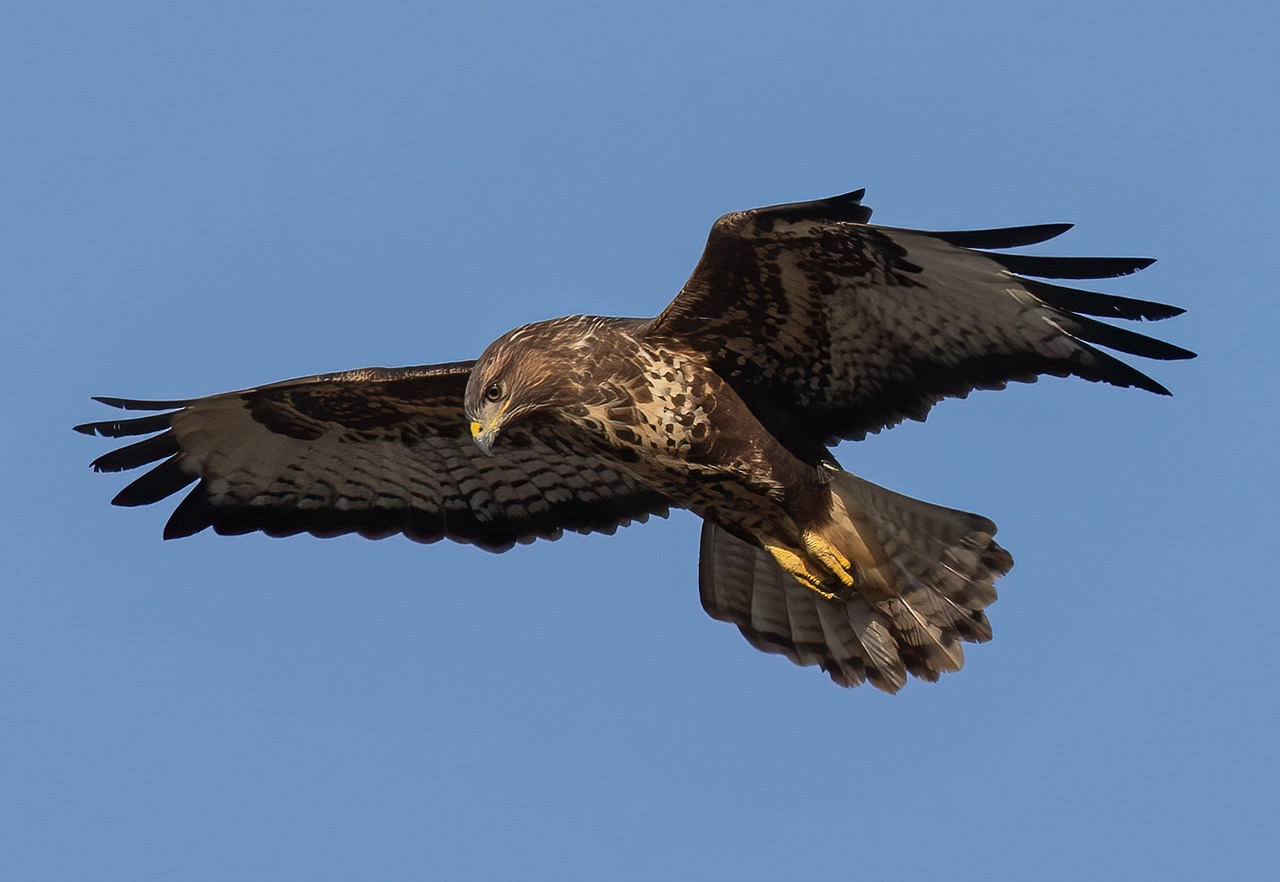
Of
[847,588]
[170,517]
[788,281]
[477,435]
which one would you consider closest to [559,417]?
[477,435]

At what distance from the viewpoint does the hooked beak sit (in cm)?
891

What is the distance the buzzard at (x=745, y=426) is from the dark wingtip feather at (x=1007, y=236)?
12 mm

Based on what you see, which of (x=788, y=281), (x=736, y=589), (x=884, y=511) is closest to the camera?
(x=788, y=281)

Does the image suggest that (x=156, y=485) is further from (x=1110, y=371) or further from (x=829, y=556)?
(x=1110, y=371)

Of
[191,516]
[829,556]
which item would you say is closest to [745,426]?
[829,556]

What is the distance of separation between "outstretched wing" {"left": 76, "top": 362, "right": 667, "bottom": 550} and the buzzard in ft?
0.04

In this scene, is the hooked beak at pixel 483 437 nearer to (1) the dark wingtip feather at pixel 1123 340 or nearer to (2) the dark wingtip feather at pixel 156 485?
(2) the dark wingtip feather at pixel 156 485

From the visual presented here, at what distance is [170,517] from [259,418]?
0.76 meters

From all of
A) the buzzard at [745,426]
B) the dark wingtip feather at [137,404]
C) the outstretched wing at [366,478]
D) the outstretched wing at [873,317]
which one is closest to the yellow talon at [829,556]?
the buzzard at [745,426]

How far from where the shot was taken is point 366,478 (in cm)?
A: 1056

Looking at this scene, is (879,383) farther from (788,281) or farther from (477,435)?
(477,435)

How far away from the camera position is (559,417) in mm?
8984

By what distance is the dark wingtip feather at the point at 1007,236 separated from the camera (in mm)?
7773

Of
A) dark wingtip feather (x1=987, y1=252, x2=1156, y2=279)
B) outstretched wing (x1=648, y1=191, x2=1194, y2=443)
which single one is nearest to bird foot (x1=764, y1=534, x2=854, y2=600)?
outstretched wing (x1=648, y1=191, x2=1194, y2=443)
